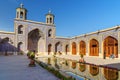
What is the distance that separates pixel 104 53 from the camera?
65.8 feet

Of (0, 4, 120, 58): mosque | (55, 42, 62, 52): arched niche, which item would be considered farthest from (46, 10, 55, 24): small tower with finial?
(55, 42, 62, 52): arched niche

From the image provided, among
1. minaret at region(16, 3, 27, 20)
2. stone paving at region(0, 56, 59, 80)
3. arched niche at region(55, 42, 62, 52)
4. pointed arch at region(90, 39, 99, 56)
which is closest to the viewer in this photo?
stone paving at region(0, 56, 59, 80)

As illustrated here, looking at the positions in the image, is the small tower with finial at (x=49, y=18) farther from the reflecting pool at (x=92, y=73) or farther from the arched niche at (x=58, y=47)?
the reflecting pool at (x=92, y=73)

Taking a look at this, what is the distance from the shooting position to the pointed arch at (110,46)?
63.5 ft

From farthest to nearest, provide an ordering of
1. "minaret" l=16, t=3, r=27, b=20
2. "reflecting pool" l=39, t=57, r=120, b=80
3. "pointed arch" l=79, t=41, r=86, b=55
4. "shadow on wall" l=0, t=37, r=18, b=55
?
1. "minaret" l=16, t=3, r=27, b=20
2. "pointed arch" l=79, t=41, r=86, b=55
3. "shadow on wall" l=0, t=37, r=18, b=55
4. "reflecting pool" l=39, t=57, r=120, b=80

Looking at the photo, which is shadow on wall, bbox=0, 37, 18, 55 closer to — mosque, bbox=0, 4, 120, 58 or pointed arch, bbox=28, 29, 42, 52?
mosque, bbox=0, 4, 120, 58

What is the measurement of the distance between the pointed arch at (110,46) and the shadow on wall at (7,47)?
17.4m

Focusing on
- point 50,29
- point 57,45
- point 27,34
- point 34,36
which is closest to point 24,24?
point 27,34

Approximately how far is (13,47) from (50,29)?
1017cm

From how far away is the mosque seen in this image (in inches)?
812

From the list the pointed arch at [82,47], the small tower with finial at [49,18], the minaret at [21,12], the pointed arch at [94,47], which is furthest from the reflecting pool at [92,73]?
the small tower with finial at [49,18]

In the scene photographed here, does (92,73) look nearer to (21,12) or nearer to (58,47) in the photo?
(21,12)

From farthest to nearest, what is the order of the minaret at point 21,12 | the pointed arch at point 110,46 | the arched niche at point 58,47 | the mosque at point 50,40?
the arched niche at point 58,47 < the minaret at point 21,12 < the mosque at point 50,40 < the pointed arch at point 110,46

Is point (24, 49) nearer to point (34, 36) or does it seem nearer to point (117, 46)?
point (34, 36)
